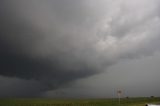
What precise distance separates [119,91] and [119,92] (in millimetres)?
592

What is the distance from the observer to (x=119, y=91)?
8531cm

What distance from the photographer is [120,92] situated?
Answer: 85.9 meters

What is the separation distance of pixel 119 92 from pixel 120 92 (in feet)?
1.21

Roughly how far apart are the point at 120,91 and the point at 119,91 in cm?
49

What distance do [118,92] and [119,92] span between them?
1.77 feet

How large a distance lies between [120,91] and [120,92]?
1.46 feet

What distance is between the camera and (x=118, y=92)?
85.4 metres

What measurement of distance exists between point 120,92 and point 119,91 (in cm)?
81

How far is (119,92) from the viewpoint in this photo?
3376 inches
